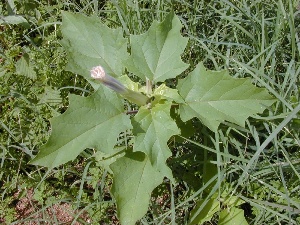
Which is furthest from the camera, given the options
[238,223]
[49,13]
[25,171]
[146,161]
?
[49,13]

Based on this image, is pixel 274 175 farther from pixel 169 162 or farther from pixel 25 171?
pixel 25 171

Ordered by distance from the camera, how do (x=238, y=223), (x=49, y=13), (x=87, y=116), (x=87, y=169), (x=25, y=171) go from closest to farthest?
(x=87, y=116) → (x=238, y=223) → (x=87, y=169) → (x=25, y=171) → (x=49, y=13)

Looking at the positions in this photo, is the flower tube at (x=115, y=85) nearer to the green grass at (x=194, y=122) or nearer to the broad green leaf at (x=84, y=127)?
the broad green leaf at (x=84, y=127)

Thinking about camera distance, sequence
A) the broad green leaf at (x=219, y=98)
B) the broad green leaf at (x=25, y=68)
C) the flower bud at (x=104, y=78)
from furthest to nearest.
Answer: the broad green leaf at (x=25, y=68) → the broad green leaf at (x=219, y=98) → the flower bud at (x=104, y=78)

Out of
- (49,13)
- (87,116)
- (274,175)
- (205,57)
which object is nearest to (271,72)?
(205,57)

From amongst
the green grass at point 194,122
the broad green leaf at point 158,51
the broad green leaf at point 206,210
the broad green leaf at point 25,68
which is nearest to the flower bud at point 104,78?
the broad green leaf at point 158,51

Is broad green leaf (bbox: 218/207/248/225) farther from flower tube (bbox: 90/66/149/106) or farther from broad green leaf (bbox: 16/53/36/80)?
broad green leaf (bbox: 16/53/36/80)

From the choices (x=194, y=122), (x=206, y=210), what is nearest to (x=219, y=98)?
(x=194, y=122)

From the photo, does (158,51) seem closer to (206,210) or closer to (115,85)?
(115,85)
